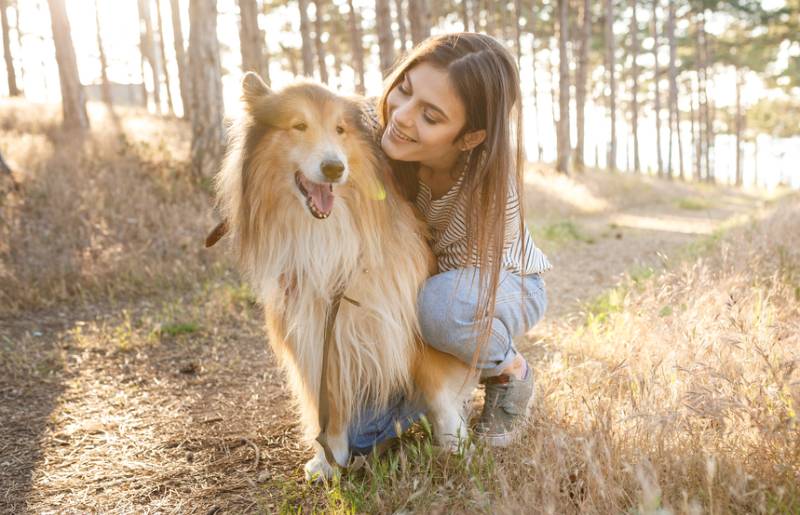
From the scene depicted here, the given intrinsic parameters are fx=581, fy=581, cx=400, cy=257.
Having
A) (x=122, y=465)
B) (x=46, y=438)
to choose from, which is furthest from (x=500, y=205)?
(x=46, y=438)

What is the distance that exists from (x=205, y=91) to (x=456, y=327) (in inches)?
277

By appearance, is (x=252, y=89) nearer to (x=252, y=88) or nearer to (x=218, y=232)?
(x=252, y=88)

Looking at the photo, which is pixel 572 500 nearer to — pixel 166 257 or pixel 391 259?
pixel 391 259

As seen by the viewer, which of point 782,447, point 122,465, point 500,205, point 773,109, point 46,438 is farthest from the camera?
point 773,109

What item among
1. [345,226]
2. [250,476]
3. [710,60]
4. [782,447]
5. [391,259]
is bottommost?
→ [250,476]

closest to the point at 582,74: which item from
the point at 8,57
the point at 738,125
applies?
the point at 8,57

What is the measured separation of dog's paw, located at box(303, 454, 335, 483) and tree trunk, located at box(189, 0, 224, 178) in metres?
6.12

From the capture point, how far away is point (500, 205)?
2365 millimetres

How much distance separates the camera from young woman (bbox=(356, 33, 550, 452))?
2.38 metres

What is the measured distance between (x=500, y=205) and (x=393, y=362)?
81 cm

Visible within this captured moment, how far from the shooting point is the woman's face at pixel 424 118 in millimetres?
2430

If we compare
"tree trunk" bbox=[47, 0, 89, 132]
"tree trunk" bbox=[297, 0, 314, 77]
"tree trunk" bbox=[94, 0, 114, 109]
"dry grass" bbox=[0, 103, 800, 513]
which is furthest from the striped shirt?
"tree trunk" bbox=[94, 0, 114, 109]

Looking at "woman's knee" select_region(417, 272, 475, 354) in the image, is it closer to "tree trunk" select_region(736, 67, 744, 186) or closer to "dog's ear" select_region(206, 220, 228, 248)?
"dog's ear" select_region(206, 220, 228, 248)

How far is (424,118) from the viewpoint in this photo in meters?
2.45
